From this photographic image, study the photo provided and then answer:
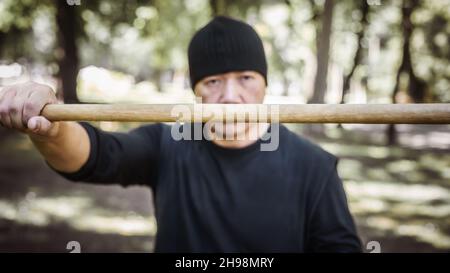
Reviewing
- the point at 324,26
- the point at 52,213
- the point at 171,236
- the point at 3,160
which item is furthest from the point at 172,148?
the point at 3,160

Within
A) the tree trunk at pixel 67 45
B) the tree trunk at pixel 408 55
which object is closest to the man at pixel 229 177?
the tree trunk at pixel 67 45

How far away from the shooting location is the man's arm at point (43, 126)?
992 millimetres

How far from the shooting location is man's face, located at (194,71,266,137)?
1.35 metres

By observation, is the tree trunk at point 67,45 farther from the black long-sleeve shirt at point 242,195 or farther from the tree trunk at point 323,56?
the black long-sleeve shirt at point 242,195

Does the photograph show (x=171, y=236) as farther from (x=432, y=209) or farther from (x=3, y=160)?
(x=3, y=160)

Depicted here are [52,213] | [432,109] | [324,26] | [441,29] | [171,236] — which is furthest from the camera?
[441,29]

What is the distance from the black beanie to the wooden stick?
43 centimetres

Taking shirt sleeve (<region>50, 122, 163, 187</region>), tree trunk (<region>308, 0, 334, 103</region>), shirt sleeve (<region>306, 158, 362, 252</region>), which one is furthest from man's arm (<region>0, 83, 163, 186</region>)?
tree trunk (<region>308, 0, 334, 103</region>)

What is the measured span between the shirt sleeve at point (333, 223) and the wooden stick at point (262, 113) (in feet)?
1.31

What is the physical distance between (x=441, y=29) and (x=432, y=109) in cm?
762

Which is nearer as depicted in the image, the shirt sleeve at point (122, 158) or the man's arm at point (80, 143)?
the man's arm at point (80, 143)

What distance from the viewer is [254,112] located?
979 millimetres

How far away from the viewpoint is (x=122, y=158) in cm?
129
